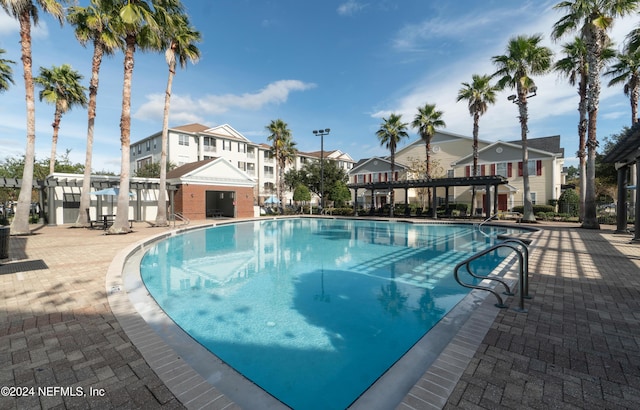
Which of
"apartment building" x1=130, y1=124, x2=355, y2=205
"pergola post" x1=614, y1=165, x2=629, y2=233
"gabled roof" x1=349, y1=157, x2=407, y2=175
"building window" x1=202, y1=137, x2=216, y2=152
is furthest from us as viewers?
"building window" x1=202, y1=137, x2=216, y2=152

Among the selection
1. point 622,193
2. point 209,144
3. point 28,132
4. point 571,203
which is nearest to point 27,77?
point 28,132

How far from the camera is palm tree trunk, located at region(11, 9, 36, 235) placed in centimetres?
1348

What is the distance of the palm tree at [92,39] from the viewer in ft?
54.6

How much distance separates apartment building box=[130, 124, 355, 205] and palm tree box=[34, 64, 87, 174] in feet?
45.5

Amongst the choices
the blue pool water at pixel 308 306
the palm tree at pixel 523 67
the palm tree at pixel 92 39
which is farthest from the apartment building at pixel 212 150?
the blue pool water at pixel 308 306

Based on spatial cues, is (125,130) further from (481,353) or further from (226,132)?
(226,132)

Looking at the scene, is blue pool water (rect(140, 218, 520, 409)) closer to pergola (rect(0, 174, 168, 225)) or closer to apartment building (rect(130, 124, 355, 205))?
pergola (rect(0, 174, 168, 225))

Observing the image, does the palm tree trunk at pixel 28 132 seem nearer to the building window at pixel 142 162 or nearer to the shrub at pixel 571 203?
the building window at pixel 142 162

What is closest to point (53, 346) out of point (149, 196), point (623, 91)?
point (149, 196)

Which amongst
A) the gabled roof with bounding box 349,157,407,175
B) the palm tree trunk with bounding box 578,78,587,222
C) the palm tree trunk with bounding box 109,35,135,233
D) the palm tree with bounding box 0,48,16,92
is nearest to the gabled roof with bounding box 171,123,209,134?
the palm tree with bounding box 0,48,16,92

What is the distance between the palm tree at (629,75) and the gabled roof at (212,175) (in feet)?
106

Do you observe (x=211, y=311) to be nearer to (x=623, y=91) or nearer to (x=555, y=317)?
(x=555, y=317)

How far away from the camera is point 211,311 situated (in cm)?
587

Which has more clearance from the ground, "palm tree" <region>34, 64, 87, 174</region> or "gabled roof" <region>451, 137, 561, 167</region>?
"palm tree" <region>34, 64, 87, 174</region>
